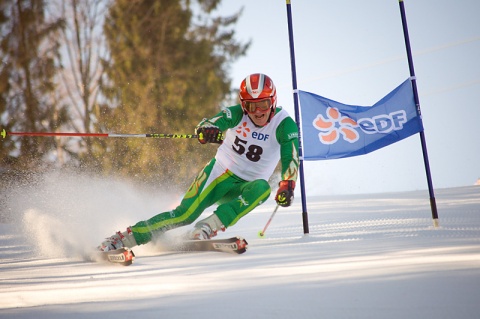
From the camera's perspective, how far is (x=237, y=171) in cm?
456

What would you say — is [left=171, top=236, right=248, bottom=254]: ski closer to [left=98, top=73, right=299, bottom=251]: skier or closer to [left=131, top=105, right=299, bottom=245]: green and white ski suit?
[left=98, top=73, right=299, bottom=251]: skier

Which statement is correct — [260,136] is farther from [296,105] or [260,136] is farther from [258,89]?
[296,105]

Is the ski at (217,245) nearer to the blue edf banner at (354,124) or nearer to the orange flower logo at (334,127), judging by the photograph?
the blue edf banner at (354,124)

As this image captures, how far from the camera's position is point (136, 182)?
18031 mm

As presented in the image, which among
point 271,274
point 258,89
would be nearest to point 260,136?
point 258,89

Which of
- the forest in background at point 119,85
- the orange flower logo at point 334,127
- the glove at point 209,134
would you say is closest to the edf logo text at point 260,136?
the glove at point 209,134

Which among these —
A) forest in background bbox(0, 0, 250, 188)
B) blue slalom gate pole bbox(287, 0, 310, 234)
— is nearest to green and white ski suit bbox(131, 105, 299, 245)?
blue slalom gate pole bbox(287, 0, 310, 234)

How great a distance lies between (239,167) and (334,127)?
104 centimetres

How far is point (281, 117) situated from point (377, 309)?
8.90ft

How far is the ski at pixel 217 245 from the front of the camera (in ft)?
12.4

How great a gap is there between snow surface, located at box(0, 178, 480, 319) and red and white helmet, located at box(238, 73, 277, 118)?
1.15 m

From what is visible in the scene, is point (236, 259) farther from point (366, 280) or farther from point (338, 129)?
point (338, 129)

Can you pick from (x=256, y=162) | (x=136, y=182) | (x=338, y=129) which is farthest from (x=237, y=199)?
(x=136, y=182)

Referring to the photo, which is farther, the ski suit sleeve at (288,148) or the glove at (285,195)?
the ski suit sleeve at (288,148)
